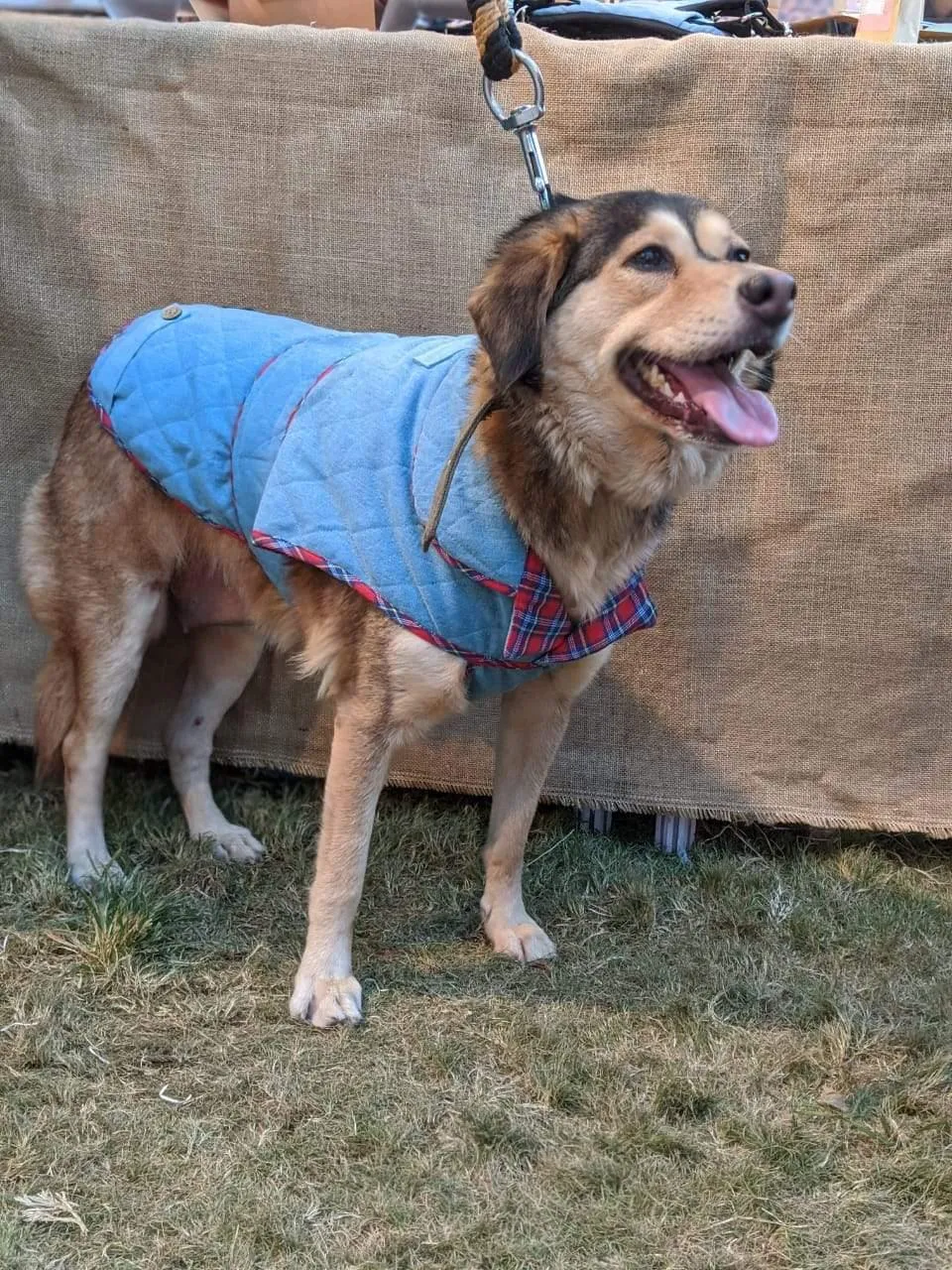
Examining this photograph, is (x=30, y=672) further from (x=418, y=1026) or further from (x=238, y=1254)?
(x=238, y=1254)

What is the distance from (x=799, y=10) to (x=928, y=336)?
1.61 m

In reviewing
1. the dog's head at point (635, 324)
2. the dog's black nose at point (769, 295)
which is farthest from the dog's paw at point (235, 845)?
the dog's black nose at point (769, 295)

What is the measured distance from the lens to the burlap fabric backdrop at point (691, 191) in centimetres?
338

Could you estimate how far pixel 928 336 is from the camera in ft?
11.2

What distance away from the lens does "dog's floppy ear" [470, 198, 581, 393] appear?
8.16 feet

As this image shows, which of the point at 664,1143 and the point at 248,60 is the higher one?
the point at 248,60

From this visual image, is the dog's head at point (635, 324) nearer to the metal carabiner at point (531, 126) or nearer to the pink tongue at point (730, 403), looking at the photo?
the pink tongue at point (730, 403)

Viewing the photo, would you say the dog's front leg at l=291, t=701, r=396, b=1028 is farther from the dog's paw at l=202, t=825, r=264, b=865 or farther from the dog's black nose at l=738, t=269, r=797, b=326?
the dog's black nose at l=738, t=269, r=797, b=326

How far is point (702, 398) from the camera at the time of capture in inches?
96.9

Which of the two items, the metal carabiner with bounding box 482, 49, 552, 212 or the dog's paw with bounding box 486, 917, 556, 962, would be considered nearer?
the metal carabiner with bounding box 482, 49, 552, 212

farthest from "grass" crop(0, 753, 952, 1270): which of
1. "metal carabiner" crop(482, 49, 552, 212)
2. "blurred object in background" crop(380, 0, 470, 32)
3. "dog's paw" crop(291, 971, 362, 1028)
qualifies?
"blurred object in background" crop(380, 0, 470, 32)

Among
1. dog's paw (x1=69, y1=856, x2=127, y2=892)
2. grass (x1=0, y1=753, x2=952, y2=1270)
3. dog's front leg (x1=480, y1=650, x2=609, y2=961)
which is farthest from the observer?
dog's paw (x1=69, y1=856, x2=127, y2=892)

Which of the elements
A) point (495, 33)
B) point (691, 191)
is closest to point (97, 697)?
point (495, 33)

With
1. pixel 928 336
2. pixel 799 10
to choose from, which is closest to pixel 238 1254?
pixel 928 336
